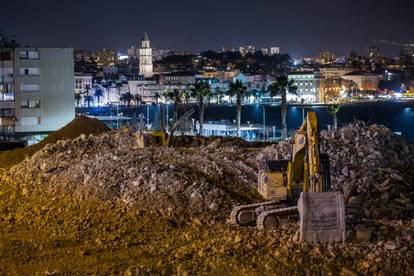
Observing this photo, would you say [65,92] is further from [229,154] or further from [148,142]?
[229,154]

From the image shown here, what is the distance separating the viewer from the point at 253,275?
28.4 ft

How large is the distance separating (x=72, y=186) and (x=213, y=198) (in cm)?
338

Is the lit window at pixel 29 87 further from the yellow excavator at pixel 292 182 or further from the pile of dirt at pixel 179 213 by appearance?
the yellow excavator at pixel 292 182

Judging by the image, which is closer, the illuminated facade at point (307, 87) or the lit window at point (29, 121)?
the lit window at point (29, 121)

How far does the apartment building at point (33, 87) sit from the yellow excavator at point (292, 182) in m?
27.8

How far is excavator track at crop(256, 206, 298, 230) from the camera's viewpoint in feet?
35.5

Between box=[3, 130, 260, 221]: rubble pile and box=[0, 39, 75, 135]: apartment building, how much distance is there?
69.5ft

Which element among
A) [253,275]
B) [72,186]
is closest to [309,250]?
[253,275]

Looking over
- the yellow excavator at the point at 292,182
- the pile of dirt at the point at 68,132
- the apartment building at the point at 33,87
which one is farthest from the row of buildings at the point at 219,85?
the yellow excavator at the point at 292,182

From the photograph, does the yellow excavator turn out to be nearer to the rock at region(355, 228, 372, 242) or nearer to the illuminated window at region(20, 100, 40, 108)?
the rock at region(355, 228, 372, 242)

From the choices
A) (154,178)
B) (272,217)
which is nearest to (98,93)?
(154,178)

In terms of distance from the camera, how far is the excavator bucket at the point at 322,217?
31.0ft

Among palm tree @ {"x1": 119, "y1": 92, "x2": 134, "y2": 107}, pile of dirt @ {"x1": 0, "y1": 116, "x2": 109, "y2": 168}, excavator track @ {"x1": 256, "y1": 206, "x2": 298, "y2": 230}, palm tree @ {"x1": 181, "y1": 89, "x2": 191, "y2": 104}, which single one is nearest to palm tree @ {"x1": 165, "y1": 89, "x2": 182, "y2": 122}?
palm tree @ {"x1": 181, "y1": 89, "x2": 191, "y2": 104}

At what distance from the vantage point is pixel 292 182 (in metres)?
10.9
